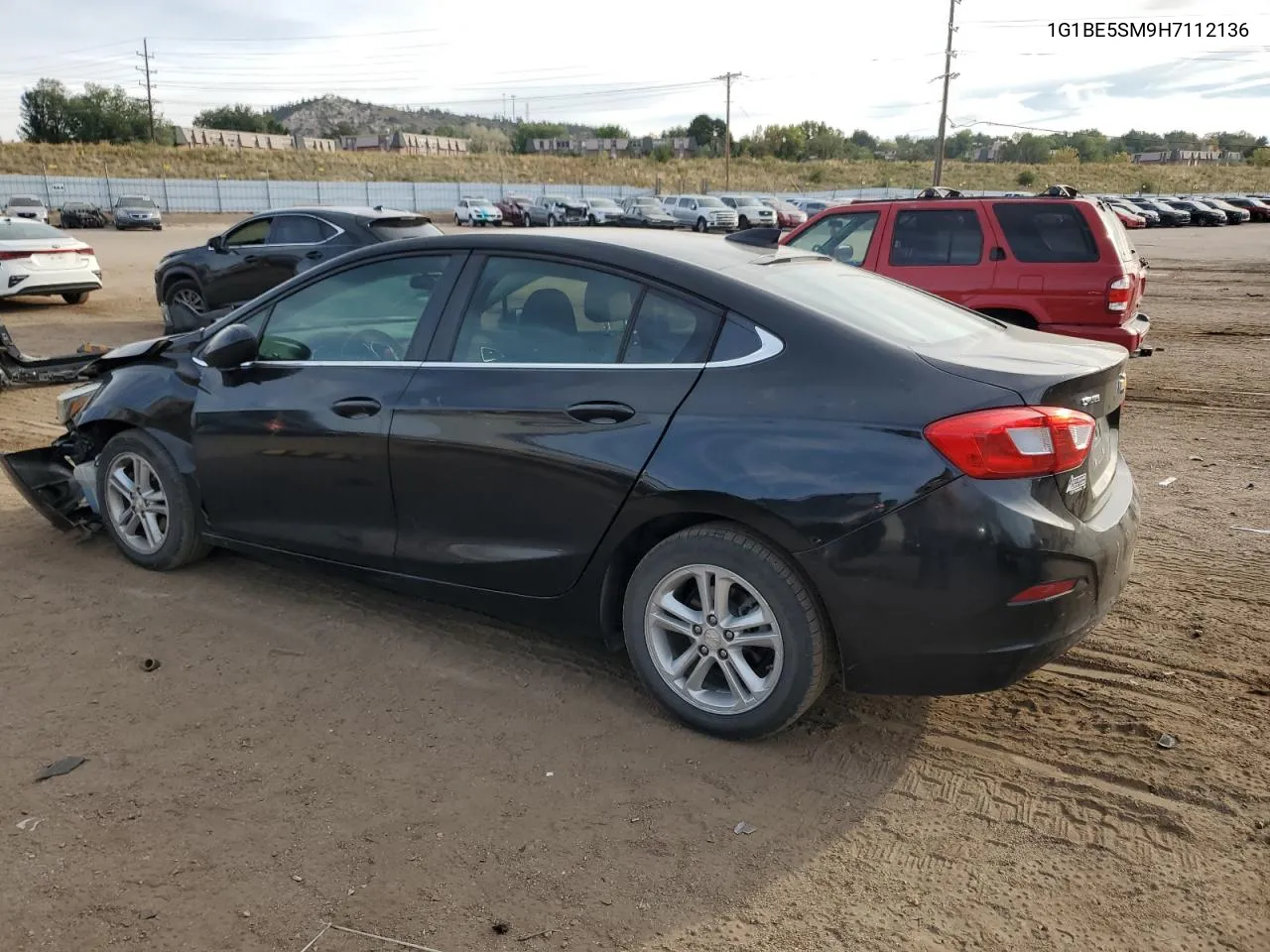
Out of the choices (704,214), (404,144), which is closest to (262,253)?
(704,214)

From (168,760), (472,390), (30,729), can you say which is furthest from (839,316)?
(30,729)

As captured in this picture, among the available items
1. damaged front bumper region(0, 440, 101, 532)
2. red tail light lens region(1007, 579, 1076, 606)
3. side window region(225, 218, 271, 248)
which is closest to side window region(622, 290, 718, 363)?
red tail light lens region(1007, 579, 1076, 606)

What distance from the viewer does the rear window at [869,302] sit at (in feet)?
11.0

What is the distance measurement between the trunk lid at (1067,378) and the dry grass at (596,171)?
7336 cm

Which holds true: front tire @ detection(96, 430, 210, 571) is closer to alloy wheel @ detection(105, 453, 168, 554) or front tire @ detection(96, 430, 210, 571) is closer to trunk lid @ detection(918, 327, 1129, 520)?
alloy wheel @ detection(105, 453, 168, 554)

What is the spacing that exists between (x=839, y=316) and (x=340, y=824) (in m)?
2.19

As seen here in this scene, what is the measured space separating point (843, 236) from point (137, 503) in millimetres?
6990

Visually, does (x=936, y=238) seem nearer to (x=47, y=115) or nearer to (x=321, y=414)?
(x=321, y=414)

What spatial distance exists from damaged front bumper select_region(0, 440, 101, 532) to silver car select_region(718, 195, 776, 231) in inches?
1523

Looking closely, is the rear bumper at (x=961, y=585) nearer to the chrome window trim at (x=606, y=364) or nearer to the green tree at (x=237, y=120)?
the chrome window trim at (x=606, y=364)

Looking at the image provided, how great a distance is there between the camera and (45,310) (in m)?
15.5

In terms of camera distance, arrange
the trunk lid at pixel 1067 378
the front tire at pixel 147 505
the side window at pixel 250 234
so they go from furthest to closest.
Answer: the side window at pixel 250 234 < the front tire at pixel 147 505 < the trunk lid at pixel 1067 378

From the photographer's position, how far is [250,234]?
12.8 metres

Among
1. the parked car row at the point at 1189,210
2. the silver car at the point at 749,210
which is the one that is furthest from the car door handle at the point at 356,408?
the parked car row at the point at 1189,210
